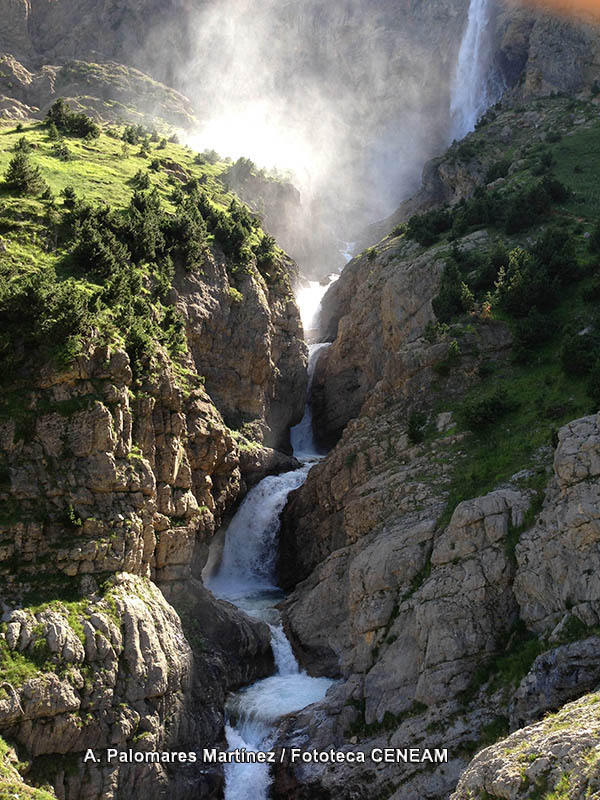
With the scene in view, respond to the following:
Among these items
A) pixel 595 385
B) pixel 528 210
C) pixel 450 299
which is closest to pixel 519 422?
pixel 595 385

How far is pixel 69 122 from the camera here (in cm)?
7250

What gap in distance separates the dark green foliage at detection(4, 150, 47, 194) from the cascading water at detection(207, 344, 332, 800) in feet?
84.4

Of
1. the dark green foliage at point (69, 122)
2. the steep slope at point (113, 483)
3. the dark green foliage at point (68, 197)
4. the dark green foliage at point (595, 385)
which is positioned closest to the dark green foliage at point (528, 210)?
the steep slope at point (113, 483)

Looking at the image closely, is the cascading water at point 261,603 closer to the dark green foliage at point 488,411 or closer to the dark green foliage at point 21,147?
the dark green foliage at point 488,411

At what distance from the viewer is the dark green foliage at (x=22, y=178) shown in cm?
4247

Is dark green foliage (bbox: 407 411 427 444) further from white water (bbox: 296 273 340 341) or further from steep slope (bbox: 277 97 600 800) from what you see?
white water (bbox: 296 273 340 341)

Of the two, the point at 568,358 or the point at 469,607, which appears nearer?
the point at 469,607

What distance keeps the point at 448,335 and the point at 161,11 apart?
128 m

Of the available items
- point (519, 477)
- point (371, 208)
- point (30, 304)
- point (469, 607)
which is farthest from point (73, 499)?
point (371, 208)

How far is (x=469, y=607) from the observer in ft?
86.8

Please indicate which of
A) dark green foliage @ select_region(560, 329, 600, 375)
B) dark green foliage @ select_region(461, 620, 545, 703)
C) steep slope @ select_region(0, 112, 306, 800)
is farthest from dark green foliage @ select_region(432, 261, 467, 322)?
dark green foliage @ select_region(461, 620, 545, 703)

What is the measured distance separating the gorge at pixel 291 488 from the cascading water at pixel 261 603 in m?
0.15

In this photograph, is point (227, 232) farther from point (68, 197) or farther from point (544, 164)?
point (544, 164)

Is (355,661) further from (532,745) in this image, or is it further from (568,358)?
(568,358)
